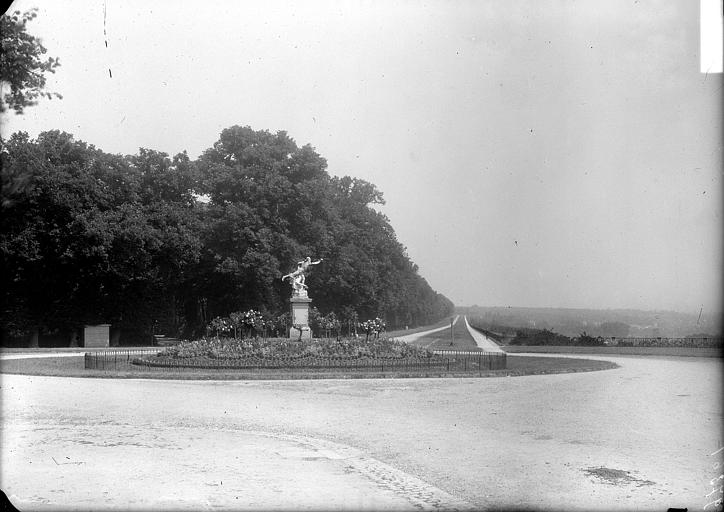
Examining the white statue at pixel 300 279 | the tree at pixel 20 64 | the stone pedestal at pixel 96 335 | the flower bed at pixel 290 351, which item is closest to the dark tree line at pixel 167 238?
the stone pedestal at pixel 96 335

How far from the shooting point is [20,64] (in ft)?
45.0

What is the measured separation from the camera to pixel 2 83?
13.7 meters

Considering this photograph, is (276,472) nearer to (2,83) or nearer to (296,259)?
(2,83)

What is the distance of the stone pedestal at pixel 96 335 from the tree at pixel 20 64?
2681 cm

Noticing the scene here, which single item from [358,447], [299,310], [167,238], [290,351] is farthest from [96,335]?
[358,447]

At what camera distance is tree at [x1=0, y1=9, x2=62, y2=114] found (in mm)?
13414

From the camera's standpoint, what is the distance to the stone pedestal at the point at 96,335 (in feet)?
128

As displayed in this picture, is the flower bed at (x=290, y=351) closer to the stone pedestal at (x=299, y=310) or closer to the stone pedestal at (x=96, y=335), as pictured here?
the stone pedestal at (x=299, y=310)

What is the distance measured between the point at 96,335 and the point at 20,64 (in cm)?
2790

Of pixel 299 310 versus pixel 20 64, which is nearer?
pixel 20 64

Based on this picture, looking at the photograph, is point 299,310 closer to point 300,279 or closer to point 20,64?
point 300,279

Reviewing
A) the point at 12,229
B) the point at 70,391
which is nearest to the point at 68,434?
the point at 70,391

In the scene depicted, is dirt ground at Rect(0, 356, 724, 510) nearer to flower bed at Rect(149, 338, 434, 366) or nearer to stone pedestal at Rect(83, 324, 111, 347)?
flower bed at Rect(149, 338, 434, 366)

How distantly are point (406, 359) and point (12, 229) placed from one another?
22.3 meters
